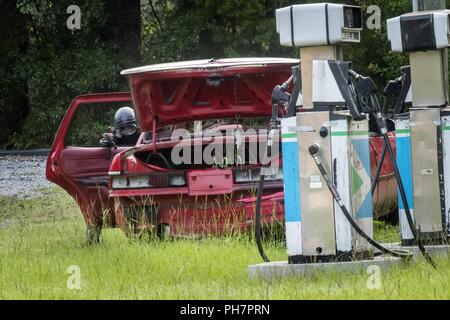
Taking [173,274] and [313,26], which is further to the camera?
[173,274]

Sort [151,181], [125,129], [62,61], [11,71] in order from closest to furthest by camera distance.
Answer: [151,181] → [125,129] → [62,61] → [11,71]

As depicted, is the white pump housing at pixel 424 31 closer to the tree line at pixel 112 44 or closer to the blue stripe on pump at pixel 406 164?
the blue stripe on pump at pixel 406 164

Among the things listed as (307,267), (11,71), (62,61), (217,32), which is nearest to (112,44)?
(62,61)

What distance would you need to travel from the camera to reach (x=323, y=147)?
840 centimetres

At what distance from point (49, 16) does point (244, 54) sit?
14.8ft

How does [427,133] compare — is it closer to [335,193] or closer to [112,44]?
[335,193]

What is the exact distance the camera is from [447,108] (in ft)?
31.9

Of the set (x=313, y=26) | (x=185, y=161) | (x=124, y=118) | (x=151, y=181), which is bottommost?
(x=151, y=181)

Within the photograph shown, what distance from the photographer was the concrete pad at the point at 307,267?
8.34 meters

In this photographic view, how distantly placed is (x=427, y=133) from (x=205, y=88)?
9.25 feet

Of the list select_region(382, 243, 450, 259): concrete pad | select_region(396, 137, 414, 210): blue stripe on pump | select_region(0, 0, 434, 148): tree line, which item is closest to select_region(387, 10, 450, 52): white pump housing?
select_region(396, 137, 414, 210): blue stripe on pump

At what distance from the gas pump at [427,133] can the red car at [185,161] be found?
1.46 metres

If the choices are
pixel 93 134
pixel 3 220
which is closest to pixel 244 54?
pixel 93 134

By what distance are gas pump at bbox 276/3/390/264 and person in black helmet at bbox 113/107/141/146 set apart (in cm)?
511
